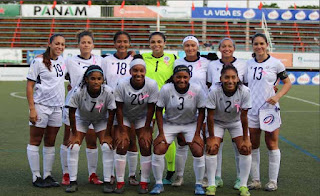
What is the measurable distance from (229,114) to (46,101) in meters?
2.24

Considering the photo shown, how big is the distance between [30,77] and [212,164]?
2.43 metres

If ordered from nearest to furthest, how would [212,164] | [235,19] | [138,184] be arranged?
[212,164] < [138,184] < [235,19]

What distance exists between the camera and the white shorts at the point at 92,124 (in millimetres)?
6332

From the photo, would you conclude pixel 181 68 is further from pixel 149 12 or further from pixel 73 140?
pixel 149 12

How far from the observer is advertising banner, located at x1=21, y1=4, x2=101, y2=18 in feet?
104

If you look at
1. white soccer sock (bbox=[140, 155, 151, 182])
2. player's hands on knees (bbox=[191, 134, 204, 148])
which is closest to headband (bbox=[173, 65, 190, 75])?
player's hands on knees (bbox=[191, 134, 204, 148])

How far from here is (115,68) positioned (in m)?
6.65

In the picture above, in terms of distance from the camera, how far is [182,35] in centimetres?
3180

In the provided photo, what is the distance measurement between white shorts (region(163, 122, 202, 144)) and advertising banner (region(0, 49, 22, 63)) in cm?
2157

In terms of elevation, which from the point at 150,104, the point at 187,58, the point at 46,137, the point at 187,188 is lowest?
the point at 187,188

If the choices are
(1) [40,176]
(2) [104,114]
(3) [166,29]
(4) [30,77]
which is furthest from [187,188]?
(3) [166,29]

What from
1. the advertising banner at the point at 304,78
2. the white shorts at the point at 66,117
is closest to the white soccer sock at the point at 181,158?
the white shorts at the point at 66,117

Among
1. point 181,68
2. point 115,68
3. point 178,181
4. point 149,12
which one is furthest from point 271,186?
point 149,12

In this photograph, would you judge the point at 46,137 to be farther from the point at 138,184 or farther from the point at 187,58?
the point at 187,58
